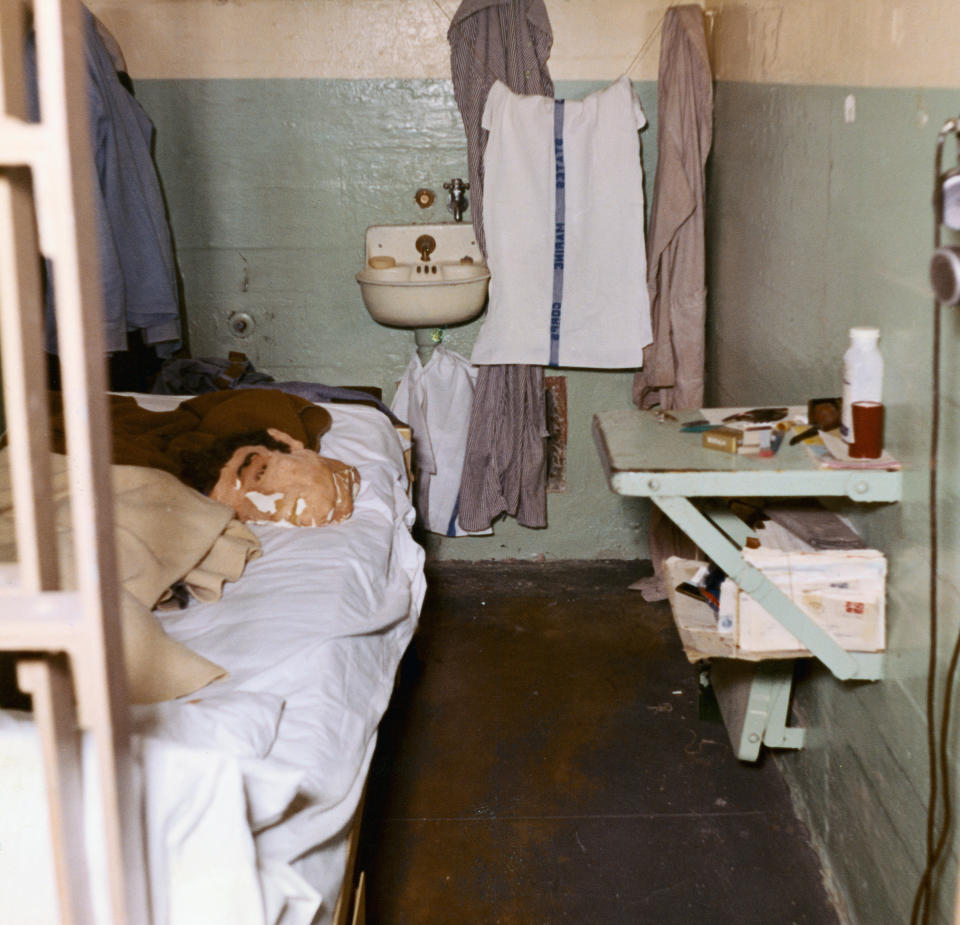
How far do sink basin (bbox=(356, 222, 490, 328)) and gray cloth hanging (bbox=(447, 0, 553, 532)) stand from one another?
119 millimetres

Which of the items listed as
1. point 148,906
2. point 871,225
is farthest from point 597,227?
point 148,906

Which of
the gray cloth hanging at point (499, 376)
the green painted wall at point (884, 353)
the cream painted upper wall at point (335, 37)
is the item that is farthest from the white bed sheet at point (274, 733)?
the cream painted upper wall at point (335, 37)

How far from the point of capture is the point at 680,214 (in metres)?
3.66

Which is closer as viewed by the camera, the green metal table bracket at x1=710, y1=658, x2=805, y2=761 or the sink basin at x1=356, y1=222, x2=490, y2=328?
the green metal table bracket at x1=710, y1=658, x2=805, y2=761

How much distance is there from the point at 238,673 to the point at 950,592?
1211 mm

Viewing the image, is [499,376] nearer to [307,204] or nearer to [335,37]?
[307,204]

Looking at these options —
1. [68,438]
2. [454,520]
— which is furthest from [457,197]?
[68,438]

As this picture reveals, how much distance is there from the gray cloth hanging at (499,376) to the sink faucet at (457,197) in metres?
0.07

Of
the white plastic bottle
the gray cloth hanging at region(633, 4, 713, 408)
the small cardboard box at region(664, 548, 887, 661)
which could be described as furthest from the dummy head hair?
the gray cloth hanging at region(633, 4, 713, 408)

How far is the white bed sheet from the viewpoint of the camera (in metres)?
1.32

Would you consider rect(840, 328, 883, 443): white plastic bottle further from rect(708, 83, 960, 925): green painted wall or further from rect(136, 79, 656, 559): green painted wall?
rect(136, 79, 656, 559): green painted wall

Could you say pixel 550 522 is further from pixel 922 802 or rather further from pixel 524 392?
pixel 922 802

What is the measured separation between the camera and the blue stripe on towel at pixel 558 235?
3.74 meters

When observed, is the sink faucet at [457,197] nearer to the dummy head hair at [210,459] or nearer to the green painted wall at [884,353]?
the green painted wall at [884,353]
